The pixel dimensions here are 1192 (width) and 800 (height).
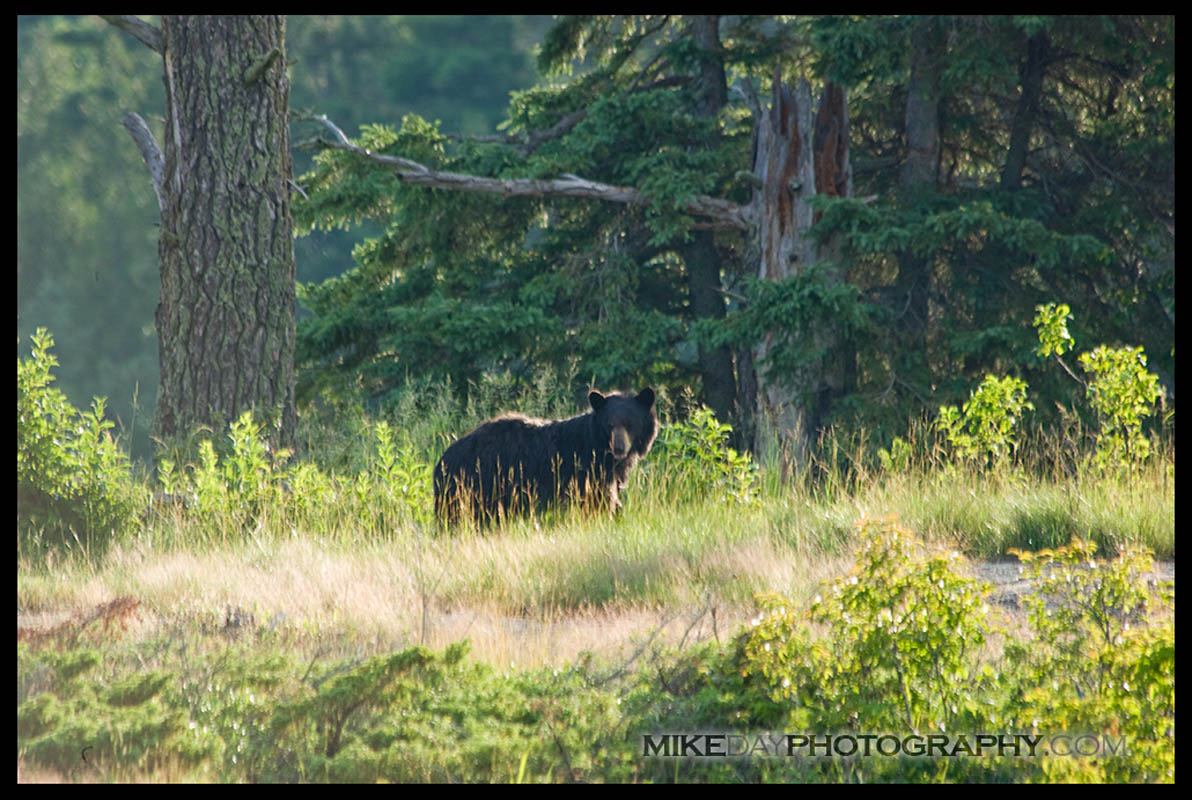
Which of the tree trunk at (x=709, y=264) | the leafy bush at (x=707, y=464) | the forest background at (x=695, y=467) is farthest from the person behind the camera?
the tree trunk at (x=709, y=264)

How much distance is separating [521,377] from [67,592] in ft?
23.0

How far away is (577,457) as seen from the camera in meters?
8.10

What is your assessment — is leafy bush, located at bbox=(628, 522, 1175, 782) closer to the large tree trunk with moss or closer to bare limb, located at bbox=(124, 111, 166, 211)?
the large tree trunk with moss

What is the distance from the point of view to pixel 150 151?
9117 millimetres

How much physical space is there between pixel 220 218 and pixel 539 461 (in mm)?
3190

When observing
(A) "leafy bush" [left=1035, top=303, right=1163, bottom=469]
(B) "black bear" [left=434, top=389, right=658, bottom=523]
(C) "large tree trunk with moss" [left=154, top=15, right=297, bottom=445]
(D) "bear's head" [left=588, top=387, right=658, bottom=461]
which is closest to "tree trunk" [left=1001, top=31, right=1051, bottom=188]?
(A) "leafy bush" [left=1035, top=303, right=1163, bottom=469]

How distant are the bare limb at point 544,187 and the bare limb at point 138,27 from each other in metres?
2.51

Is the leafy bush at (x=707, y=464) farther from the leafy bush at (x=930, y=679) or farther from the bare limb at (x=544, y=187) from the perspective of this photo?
the bare limb at (x=544, y=187)

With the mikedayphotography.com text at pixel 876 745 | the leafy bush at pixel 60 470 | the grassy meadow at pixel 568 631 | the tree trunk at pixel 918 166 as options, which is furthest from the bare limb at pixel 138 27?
the tree trunk at pixel 918 166

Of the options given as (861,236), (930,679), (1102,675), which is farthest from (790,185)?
(1102,675)

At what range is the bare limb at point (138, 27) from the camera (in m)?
8.26

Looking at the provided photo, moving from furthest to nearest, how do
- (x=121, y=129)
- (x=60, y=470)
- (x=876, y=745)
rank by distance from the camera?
(x=121, y=129) < (x=60, y=470) < (x=876, y=745)

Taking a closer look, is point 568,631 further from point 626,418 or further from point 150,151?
point 150,151

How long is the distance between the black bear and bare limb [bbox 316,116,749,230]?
166 inches
